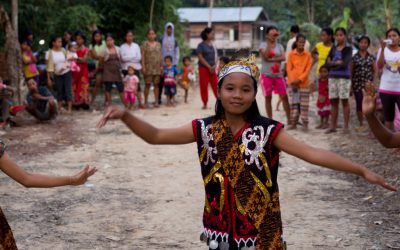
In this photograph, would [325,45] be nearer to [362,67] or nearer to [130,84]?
[362,67]

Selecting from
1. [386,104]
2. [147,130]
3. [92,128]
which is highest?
[147,130]

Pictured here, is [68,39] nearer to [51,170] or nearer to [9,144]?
[9,144]

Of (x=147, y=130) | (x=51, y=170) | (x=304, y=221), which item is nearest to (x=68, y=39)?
(x=51, y=170)

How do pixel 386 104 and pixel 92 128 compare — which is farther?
pixel 92 128

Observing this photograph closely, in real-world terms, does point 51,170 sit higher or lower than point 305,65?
lower

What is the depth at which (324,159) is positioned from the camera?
2.87 meters

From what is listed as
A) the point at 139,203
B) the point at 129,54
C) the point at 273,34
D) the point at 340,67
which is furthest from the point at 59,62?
the point at 139,203

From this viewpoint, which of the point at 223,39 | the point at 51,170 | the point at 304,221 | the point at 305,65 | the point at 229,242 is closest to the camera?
the point at 229,242

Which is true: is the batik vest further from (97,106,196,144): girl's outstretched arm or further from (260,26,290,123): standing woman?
(260,26,290,123): standing woman

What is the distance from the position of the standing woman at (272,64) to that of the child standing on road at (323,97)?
0.66 metres

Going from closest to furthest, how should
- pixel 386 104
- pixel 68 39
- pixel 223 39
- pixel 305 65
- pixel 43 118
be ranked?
1. pixel 386 104
2. pixel 305 65
3. pixel 43 118
4. pixel 68 39
5. pixel 223 39

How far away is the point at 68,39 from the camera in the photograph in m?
13.7

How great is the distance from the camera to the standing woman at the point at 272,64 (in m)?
10.5

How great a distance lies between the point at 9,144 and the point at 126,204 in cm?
407
